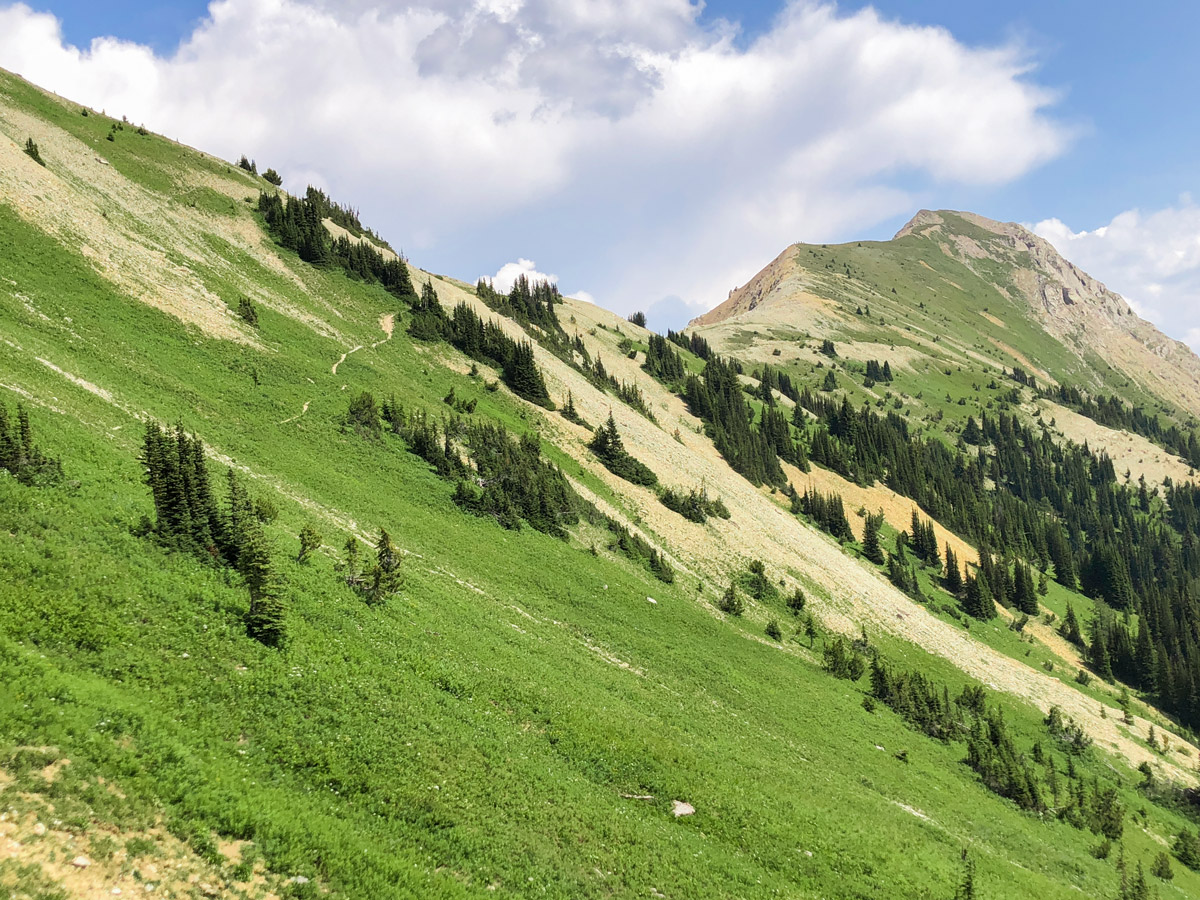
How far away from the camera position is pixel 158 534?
71.9 feet

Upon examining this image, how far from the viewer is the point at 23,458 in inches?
849

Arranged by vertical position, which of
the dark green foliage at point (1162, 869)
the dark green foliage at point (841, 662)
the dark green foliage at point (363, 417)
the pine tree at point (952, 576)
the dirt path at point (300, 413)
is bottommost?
the dark green foliage at point (1162, 869)

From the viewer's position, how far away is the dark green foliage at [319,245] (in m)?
76.3

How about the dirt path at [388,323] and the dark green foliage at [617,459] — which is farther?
the dirt path at [388,323]

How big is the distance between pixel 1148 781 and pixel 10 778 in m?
75.7

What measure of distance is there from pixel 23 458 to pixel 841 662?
5129 centimetres

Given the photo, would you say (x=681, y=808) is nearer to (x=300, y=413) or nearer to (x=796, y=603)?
(x=796, y=603)

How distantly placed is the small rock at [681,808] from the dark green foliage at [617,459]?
149 feet

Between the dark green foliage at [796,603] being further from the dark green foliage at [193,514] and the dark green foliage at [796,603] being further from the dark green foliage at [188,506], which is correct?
the dark green foliage at [188,506]

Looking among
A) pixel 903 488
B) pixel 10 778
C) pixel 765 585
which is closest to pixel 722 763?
pixel 10 778

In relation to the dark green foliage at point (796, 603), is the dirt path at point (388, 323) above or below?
above

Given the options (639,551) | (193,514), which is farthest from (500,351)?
(193,514)

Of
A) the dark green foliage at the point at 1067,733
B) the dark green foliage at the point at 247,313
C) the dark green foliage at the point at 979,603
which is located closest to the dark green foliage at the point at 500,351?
the dark green foliage at the point at 247,313

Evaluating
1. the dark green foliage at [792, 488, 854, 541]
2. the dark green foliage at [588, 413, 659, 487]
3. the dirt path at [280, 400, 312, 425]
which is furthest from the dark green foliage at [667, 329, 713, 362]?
the dirt path at [280, 400, 312, 425]
